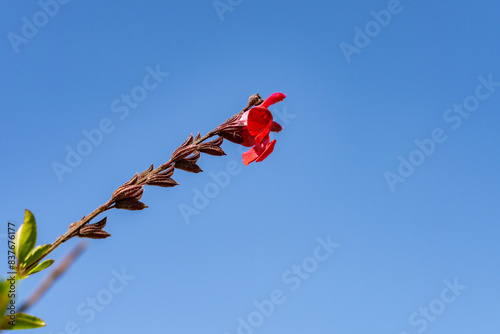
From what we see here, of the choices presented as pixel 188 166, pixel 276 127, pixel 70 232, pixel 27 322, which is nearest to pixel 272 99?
pixel 276 127

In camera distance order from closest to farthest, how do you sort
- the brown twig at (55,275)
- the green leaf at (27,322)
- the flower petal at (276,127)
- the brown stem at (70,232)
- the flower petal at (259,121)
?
the brown twig at (55,275)
the green leaf at (27,322)
the brown stem at (70,232)
the flower petal at (259,121)
the flower petal at (276,127)

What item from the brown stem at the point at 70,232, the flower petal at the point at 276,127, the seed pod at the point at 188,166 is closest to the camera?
the brown stem at the point at 70,232


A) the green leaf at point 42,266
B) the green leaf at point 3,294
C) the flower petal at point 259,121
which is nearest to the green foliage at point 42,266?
the green leaf at point 42,266

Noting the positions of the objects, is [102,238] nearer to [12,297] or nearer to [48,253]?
[48,253]

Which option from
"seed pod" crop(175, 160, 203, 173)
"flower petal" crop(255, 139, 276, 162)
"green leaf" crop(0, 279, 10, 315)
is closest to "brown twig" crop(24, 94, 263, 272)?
"seed pod" crop(175, 160, 203, 173)

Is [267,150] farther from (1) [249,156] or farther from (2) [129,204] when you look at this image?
(2) [129,204]

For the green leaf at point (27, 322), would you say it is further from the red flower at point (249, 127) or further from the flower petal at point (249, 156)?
the flower petal at point (249, 156)

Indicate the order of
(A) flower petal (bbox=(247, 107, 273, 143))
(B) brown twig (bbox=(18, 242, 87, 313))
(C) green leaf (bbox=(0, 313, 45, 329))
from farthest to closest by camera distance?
(A) flower petal (bbox=(247, 107, 273, 143)) → (C) green leaf (bbox=(0, 313, 45, 329)) → (B) brown twig (bbox=(18, 242, 87, 313))

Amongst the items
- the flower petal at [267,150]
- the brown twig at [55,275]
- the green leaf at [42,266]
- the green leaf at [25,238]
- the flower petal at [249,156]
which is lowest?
the brown twig at [55,275]

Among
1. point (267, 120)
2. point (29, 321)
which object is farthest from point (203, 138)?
point (29, 321)

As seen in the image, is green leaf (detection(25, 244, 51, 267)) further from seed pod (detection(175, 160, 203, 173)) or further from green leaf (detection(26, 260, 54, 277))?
seed pod (detection(175, 160, 203, 173))
